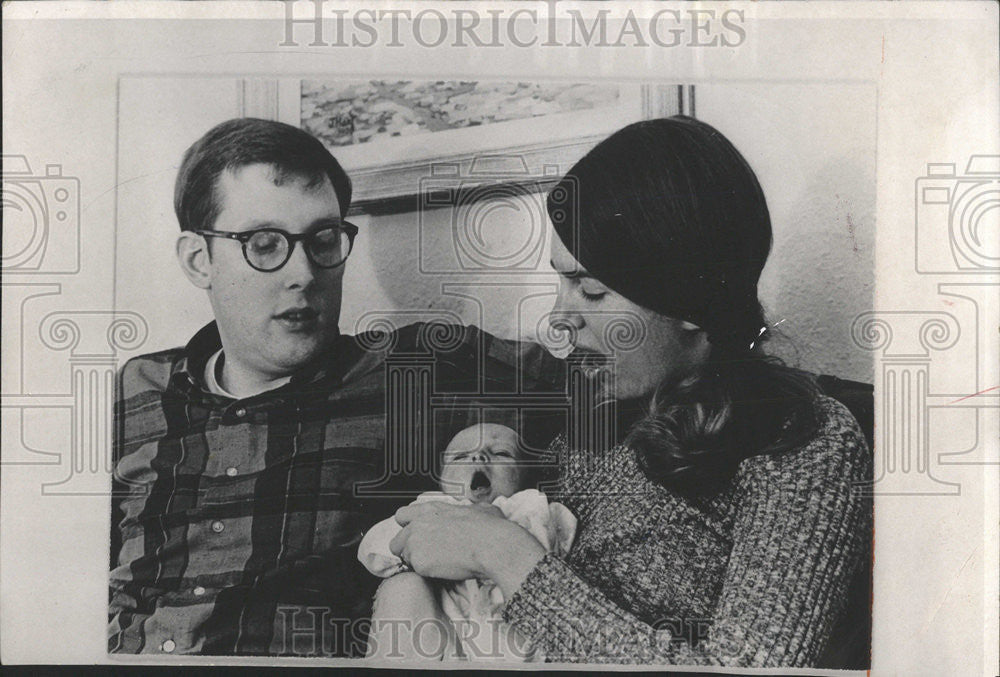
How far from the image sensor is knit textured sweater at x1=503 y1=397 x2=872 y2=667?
1.60 metres

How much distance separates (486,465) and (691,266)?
594 millimetres

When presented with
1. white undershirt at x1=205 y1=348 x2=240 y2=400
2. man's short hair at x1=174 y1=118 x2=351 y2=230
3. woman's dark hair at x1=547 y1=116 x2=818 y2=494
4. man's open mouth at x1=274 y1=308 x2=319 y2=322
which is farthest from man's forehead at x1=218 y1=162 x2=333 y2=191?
woman's dark hair at x1=547 y1=116 x2=818 y2=494

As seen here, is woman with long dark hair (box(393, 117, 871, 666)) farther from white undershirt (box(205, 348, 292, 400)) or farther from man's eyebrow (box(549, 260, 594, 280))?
white undershirt (box(205, 348, 292, 400))

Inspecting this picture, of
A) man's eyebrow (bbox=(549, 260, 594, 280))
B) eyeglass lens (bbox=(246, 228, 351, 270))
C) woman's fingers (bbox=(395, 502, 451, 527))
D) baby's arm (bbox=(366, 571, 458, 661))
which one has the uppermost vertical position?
eyeglass lens (bbox=(246, 228, 351, 270))

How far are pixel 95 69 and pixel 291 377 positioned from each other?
2.58 feet

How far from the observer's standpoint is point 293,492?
5.45 feet

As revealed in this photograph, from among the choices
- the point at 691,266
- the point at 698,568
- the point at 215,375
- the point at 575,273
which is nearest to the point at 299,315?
the point at 215,375

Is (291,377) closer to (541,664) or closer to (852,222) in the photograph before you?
(541,664)

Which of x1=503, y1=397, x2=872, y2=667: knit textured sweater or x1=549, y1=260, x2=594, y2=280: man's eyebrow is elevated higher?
x1=549, y1=260, x2=594, y2=280: man's eyebrow

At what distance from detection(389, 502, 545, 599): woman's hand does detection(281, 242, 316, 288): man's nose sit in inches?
21.0

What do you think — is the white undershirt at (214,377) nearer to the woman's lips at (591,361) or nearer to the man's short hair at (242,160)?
the man's short hair at (242,160)

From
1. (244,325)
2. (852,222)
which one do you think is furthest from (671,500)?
(244,325)

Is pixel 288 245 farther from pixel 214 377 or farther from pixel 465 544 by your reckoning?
pixel 465 544

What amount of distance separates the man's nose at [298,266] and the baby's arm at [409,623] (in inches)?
25.9
